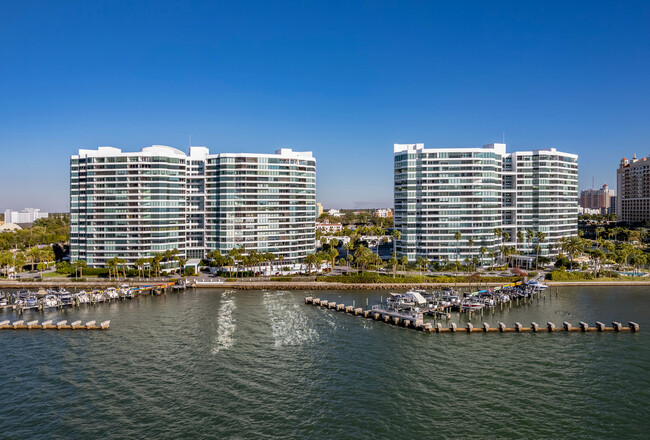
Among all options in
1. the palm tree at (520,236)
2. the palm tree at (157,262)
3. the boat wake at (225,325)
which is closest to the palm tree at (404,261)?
the palm tree at (520,236)

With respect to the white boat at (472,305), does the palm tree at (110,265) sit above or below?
above

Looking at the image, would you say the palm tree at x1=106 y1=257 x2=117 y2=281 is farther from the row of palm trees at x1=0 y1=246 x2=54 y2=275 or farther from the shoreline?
the row of palm trees at x1=0 y1=246 x2=54 y2=275

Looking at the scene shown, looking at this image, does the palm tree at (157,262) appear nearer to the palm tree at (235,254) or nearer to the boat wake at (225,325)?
the palm tree at (235,254)

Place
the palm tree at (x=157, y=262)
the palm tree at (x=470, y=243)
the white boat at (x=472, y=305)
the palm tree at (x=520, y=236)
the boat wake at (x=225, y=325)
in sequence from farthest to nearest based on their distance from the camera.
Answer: the palm tree at (x=520, y=236) → the palm tree at (x=470, y=243) → the palm tree at (x=157, y=262) → the white boat at (x=472, y=305) → the boat wake at (x=225, y=325)

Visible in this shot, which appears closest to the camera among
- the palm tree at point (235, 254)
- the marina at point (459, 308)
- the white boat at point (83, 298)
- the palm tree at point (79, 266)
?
the marina at point (459, 308)

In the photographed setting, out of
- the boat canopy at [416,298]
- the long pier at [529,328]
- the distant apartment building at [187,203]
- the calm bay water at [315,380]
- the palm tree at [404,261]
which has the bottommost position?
the calm bay water at [315,380]

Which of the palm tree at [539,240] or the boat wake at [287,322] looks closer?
Result: the boat wake at [287,322]

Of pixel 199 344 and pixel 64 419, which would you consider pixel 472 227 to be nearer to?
pixel 199 344

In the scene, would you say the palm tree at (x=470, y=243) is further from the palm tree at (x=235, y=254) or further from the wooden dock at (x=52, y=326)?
the wooden dock at (x=52, y=326)
